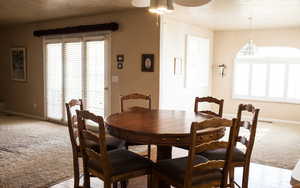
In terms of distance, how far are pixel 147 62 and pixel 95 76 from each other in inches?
51.3

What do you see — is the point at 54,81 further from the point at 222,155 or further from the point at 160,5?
the point at 222,155

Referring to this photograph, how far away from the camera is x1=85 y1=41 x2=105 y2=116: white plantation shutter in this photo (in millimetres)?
5895

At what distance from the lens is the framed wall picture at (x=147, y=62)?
5.20 metres

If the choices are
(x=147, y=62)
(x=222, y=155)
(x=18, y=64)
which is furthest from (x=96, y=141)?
(x=18, y=64)

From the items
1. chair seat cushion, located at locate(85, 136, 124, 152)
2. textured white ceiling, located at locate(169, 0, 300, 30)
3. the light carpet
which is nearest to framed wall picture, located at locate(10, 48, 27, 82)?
the light carpet

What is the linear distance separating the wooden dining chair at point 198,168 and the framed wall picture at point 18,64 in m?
6.21

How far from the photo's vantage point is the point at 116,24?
548cm

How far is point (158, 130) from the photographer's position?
236cm

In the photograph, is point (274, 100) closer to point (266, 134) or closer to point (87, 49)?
point (266, 134)

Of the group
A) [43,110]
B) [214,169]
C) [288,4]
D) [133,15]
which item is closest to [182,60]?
[133,15]

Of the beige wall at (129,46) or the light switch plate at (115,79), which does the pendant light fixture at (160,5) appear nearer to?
the beige wall at (129,46)

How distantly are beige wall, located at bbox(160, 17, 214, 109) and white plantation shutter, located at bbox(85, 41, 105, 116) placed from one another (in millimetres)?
1281

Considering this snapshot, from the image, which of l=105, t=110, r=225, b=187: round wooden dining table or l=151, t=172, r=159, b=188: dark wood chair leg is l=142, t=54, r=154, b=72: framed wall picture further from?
l=151, t=172, r=159, b=188: dark wood chair leg

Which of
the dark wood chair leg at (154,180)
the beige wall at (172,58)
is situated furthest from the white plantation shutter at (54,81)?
the dark wood chair leg at (154,180)
